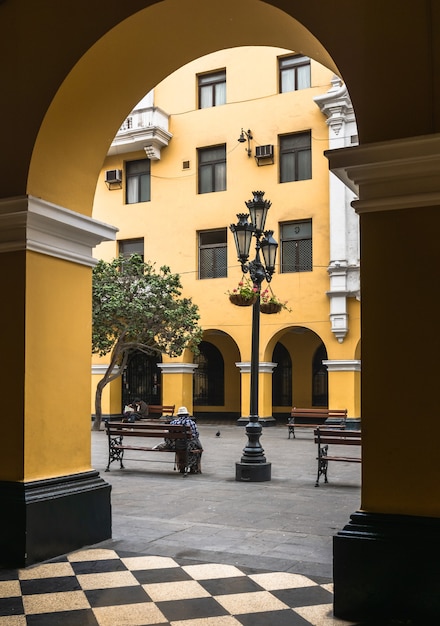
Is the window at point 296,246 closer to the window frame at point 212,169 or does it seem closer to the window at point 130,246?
the window frame at point 212,169

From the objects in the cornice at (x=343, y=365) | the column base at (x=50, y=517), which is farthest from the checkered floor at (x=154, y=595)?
the cornice at (x=343, y=365)

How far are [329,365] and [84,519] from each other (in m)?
15.2

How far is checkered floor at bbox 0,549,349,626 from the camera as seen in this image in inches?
162

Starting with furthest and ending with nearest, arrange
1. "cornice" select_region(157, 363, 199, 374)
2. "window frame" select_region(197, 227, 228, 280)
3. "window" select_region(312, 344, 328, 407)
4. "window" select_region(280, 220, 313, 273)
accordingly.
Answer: "window" select_region(312, 344, 328, 407) → "cornice" select_region(157, 363, 199, 374) → "window frame" select_region(197, 227, 228, 280) → "window" select_region(280, 220, 313, 273)

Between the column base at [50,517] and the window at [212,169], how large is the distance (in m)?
17.3

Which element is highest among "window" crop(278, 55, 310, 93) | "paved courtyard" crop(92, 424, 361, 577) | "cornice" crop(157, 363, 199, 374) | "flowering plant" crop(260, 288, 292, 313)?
"window" crop(278, 55, 310, 93)

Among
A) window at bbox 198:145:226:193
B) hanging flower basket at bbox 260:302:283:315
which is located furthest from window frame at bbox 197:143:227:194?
hanging flower basket at bbox 260:302:283:315

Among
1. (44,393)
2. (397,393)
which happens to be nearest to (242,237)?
(44,393)

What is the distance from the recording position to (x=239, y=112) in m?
22.0

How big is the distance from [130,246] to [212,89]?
5.98 metres

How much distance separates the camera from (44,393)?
5.68 m

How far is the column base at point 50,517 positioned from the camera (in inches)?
208

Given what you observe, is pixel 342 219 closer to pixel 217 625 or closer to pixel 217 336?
pixel 217 336

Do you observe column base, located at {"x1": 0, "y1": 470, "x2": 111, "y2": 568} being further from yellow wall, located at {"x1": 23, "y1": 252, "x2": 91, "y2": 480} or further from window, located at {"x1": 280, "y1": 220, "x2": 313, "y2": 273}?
window, located at {"x1": 280, "y1": 220, "x2": 313, "y2": 273}
